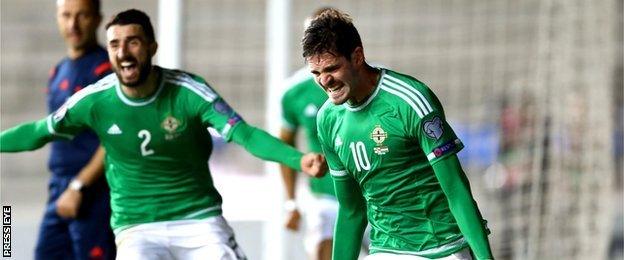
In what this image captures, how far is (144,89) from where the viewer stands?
6.94 m

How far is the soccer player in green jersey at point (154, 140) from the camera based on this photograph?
270 inches

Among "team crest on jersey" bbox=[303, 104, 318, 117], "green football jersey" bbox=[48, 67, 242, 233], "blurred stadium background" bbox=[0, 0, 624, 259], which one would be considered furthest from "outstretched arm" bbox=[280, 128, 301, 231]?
"green football jersey" bbox=[48, 67, 242, 233]

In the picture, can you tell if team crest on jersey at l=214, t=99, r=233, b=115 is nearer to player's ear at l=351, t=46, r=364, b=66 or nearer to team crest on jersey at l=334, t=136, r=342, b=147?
team crest on jersey at l=334, t=136, r=342, b=147

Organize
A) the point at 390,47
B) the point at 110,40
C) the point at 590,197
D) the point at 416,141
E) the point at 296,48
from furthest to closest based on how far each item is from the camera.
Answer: the point at 296,48, the point at 390,47, the point at 590,197, the point at 110,40, the point at 416,141

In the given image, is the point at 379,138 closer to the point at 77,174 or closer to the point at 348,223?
the point at 348,223

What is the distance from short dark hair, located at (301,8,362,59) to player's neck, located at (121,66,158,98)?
1.23 meters

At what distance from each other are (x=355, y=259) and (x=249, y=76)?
6848mm

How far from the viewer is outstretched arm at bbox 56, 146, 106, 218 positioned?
7902mm

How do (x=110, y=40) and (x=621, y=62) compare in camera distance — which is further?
(x=621, y=62)

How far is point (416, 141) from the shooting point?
5953 millimetres

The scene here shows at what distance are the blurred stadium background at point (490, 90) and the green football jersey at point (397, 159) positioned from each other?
4.74m

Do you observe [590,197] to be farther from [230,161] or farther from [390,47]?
[230,161]

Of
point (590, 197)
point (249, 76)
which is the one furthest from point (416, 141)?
point (249, 76)

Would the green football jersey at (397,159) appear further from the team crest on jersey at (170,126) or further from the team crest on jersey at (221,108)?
the team crest on jersey at (170,126)
